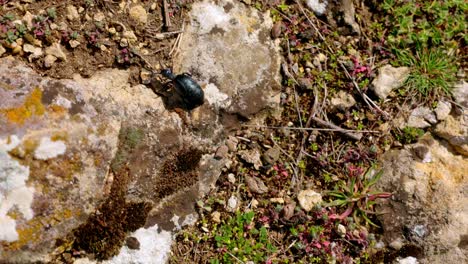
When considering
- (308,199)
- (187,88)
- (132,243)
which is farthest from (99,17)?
(308,199)

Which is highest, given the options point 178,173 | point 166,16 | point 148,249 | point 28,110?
point 166,16

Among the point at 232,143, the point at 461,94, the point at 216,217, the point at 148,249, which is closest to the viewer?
the point at 148,249

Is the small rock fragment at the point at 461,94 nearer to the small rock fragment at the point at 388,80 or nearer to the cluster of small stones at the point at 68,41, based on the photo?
the small rock fragment at the point at 388,80

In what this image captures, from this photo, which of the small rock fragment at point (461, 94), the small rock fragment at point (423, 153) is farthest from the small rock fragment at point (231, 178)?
the small rock fragment at point (461, 94)

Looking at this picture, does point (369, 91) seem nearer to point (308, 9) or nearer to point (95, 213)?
point (308, 9)

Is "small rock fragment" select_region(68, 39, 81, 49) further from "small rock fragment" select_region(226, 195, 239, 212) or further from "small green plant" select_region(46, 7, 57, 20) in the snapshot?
"small rock fragment" select_region(226, 195, 239, 212)

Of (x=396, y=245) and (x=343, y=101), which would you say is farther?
(x=343, y=101)

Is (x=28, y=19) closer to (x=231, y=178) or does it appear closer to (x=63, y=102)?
(x=63, y=102)

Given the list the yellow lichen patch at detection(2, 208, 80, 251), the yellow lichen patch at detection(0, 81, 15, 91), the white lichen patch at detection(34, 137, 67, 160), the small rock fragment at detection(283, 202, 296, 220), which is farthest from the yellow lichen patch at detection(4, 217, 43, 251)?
the small rock fragment at detection(283, 202, 296, 220)
